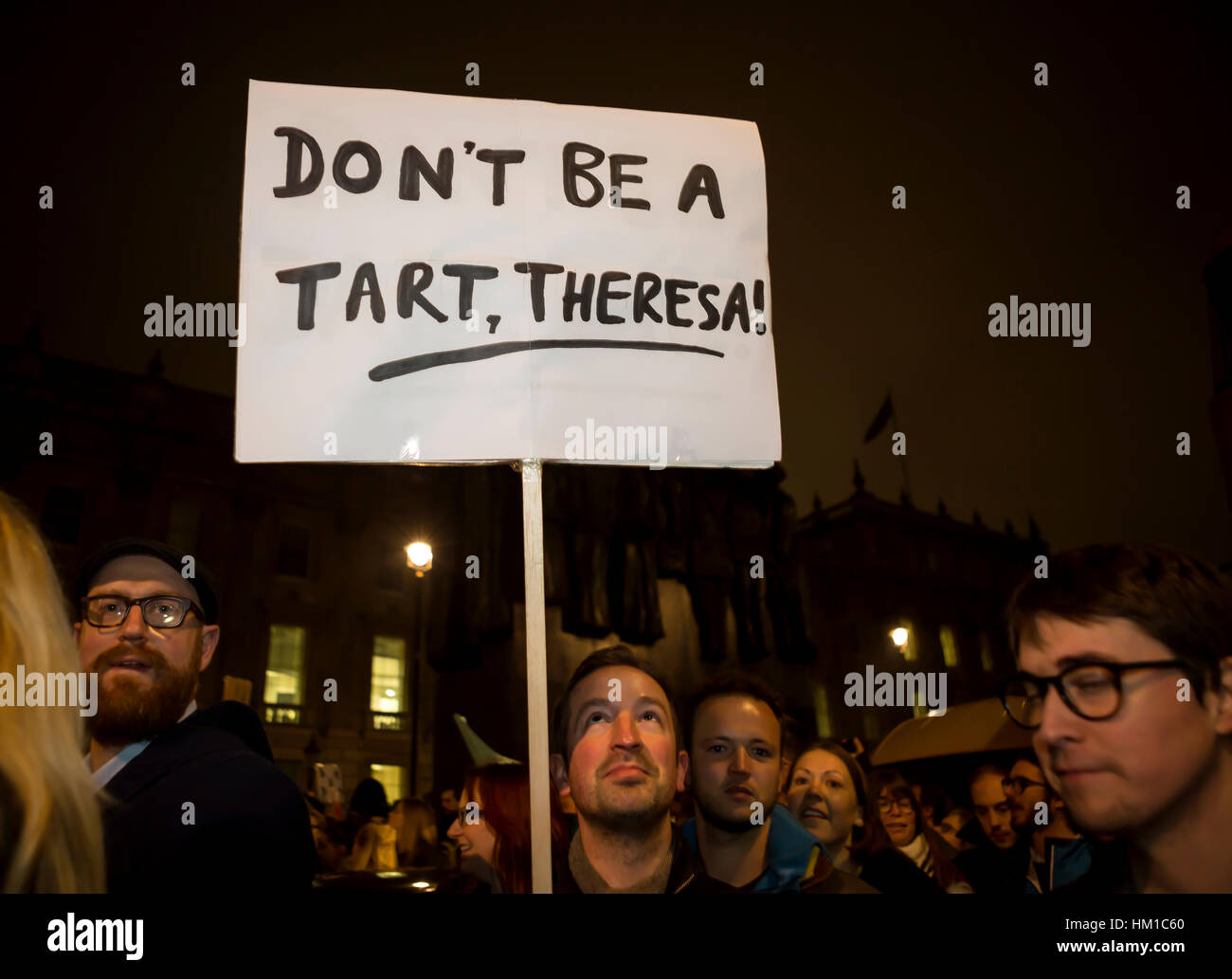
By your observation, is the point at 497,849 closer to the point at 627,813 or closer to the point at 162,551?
the point at 627,813

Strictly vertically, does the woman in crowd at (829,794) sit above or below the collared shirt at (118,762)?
below

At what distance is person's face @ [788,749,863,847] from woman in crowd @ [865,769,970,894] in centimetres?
11

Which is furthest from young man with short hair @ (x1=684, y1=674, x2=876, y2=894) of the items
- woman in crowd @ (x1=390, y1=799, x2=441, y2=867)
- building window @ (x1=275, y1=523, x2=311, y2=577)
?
building window @ (x1=275, y1=523, x2=311, y2=577)

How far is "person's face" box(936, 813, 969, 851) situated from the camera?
3820mm

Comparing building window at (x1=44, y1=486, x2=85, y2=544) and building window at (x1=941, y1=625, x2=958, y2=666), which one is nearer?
building window at (x1=44, y1=486, x2=85, y2=544)

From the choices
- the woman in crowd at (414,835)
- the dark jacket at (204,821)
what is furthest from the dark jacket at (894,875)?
the woman in crowd at (414,835)

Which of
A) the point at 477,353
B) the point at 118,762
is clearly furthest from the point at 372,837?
the point at 477,353

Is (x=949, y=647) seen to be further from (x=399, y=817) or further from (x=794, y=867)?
(x=794, y=867)

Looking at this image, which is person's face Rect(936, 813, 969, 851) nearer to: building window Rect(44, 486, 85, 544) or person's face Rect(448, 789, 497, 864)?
person's face Rect(448, 789, 497, 864)

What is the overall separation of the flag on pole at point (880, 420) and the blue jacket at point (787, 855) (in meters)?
3.98

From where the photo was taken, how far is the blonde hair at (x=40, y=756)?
1.10 m

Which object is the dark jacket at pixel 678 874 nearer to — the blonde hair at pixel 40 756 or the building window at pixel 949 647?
the blonde hair at pixel 40 756

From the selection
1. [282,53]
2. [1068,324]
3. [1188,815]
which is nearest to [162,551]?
[1188,815]

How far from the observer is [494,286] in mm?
1781
